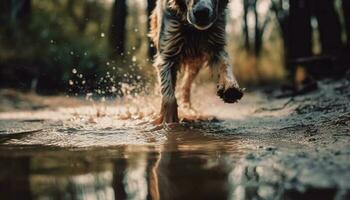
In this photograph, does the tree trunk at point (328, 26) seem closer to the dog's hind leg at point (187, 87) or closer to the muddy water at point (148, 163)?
the dog's hind leg at point (187, 87)

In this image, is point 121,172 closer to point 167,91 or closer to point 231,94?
point 231,94

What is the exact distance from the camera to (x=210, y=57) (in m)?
6.41

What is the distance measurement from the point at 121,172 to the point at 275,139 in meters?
1.74

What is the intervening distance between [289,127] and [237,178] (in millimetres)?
2713

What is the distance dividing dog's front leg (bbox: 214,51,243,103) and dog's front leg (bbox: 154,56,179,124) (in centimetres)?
50

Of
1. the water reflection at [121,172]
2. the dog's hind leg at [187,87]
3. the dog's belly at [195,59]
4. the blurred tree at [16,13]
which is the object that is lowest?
the water reflection at [121,172]

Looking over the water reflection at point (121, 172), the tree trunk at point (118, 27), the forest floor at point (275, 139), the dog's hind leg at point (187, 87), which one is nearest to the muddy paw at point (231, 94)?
the forest floor at point (275, 139)

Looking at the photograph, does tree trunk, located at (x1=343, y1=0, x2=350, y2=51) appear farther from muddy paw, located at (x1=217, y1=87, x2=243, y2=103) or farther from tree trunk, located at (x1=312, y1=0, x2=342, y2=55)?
muddy paw, located at (x1=217, y1=87, x2=243, y2=103)

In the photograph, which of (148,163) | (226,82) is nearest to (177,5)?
(226,82)

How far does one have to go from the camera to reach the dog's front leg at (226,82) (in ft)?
18.0

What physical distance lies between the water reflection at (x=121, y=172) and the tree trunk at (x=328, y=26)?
9.64m

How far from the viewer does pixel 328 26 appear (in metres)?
13.2

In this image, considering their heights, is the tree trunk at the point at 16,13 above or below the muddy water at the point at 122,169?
above

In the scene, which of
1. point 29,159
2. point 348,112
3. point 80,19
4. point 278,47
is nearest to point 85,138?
point 29,159
